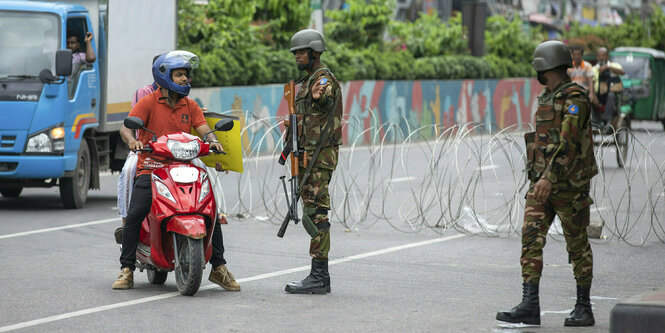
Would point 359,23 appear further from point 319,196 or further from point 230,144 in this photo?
point 319,196

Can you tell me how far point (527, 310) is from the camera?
7426 mm

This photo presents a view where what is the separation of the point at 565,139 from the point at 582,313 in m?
1.11

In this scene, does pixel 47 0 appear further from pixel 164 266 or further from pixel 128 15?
pixel 164 266

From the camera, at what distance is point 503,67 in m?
38.1

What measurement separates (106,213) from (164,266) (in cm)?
577

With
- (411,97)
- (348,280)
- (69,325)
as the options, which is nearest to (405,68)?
(411,97)

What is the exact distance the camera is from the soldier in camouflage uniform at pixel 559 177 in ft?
24.0

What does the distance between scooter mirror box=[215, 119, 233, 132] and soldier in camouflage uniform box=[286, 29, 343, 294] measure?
508 millimetres

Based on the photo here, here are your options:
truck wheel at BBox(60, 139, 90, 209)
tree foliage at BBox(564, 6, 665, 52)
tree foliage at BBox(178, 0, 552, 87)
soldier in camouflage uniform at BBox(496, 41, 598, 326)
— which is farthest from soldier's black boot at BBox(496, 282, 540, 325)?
tree foliage at BBox(564, 6, 665, 52)

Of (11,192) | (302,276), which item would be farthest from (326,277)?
(11,192)

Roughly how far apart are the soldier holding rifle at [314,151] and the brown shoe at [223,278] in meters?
0.40

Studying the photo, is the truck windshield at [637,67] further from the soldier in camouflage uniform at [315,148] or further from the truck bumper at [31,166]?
the soldier in camouflage uniform at [315,148]

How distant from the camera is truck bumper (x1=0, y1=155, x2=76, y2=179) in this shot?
44.9 feet

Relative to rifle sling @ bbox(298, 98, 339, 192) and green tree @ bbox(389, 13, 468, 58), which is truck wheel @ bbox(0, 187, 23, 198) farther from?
green tree @ bbox(389, 13, 468, 58)
